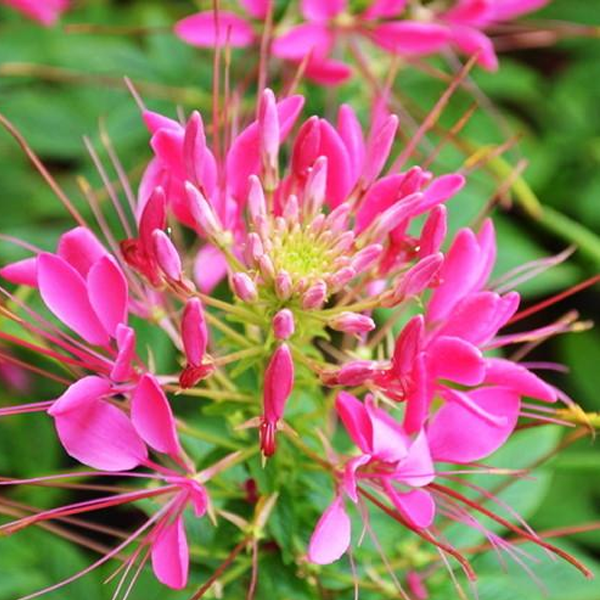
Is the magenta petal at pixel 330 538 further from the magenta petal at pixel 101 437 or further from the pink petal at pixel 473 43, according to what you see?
the pink petal at pixel 473 43

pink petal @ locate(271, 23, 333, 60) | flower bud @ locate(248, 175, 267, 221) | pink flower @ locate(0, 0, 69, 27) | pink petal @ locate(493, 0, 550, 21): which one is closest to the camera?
flower bud @ locate(248, 175, 267, 221)

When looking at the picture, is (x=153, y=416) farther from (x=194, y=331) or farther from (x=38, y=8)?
(x=38, y=8)

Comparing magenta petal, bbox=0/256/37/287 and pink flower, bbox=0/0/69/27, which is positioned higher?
magenta petal, bbox=0/256/37/287

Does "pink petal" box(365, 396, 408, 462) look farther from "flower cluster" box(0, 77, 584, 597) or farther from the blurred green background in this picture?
the blurred green background

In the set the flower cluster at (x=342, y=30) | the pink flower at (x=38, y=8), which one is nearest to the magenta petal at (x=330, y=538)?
the flower cluster at (x=342, y=30)

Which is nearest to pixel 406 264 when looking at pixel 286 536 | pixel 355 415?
pixel 355 415

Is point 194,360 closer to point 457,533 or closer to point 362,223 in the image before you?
point 362,223

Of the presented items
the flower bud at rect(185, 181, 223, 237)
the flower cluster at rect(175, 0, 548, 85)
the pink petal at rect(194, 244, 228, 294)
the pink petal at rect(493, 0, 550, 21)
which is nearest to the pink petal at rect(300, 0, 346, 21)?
the flower cluster at rect(175, 0, 548, 85)

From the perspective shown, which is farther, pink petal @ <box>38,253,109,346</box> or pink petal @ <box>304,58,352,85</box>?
pink petal @ <box>304,58,352,85</box>

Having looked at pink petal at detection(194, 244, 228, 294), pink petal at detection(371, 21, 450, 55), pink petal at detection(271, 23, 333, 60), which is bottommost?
pink petal at detection(194, 244, 228, 294)
